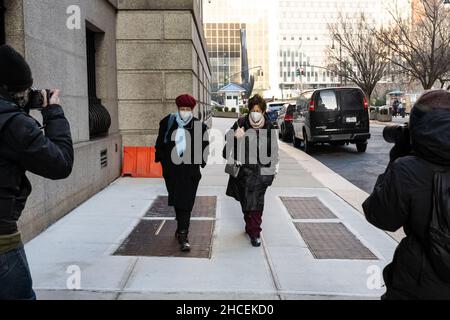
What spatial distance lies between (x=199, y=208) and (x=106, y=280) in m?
3.48

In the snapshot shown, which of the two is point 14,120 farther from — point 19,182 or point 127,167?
point 127,167

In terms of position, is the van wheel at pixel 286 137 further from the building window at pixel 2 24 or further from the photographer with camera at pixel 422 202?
the photographer with camera at pixel 422 202

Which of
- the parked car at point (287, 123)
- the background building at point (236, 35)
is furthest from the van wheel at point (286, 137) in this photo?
the background building at point (236, 35)

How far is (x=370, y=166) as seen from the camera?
13.8m

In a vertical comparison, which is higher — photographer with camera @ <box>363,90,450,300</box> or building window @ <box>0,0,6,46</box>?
building window @ <box>0,0,6,46</box>

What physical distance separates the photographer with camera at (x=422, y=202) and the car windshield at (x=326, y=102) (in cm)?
1410

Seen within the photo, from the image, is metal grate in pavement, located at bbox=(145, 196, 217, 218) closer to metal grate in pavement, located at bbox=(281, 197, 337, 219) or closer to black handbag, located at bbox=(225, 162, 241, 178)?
metal grate in pavement, located at bbox=(281, 197, 337, 219)

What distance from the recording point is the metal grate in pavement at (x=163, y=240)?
5660 millimetres

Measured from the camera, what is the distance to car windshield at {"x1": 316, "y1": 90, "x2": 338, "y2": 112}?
1633 cm

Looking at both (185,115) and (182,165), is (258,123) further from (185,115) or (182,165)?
(182,165)

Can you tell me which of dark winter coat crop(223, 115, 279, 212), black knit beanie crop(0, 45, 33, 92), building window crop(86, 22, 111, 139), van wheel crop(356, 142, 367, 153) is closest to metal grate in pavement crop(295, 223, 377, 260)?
dark winter coat crop(223, 115, 279, 212)

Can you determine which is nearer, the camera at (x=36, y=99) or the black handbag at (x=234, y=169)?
the camera at (x=36, y=99)

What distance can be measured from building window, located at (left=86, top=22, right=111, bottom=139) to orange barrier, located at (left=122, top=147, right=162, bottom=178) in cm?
72

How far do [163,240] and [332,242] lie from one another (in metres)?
2.02
